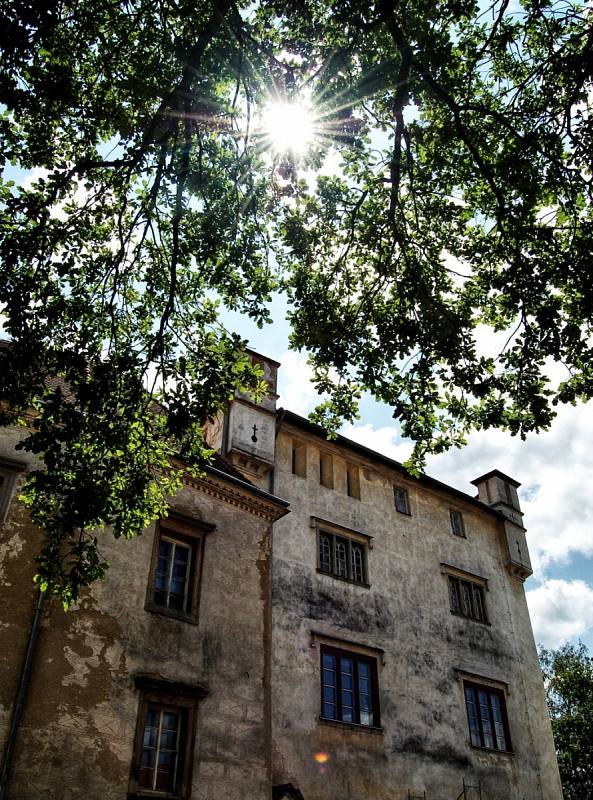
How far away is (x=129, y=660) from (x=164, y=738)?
1532mm

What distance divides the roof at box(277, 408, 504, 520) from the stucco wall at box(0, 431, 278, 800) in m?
5.55

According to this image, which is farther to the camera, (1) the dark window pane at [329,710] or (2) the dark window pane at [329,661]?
(2) the dark window pane at [329,661]

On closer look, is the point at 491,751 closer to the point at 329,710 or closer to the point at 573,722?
the point at 329,710

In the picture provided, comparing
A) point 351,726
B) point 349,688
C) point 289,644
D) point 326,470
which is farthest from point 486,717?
point 326,470

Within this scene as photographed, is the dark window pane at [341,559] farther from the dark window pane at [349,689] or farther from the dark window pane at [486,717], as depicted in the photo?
the dark window pane at [486,717]

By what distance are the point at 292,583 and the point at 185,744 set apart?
22.7 feet

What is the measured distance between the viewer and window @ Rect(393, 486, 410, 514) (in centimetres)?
2369

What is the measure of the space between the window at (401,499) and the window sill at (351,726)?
746cm

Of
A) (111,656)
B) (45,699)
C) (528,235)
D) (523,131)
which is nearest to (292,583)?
(111,656)

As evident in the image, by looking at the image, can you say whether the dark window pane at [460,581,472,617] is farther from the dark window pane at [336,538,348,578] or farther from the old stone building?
the dark window pane at [336,538,348,578]

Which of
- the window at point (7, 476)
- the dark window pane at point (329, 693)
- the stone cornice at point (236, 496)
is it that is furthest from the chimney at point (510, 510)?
the window at point (7, 476)

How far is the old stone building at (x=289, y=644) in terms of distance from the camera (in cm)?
1115

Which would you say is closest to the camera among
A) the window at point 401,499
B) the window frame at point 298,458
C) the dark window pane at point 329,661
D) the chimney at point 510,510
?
the dark window pane at point 329,661

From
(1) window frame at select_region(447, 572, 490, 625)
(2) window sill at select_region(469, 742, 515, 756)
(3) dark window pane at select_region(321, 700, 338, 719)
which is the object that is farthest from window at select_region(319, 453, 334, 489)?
(2) window sill at select_region(469, 742, 515, 756)
